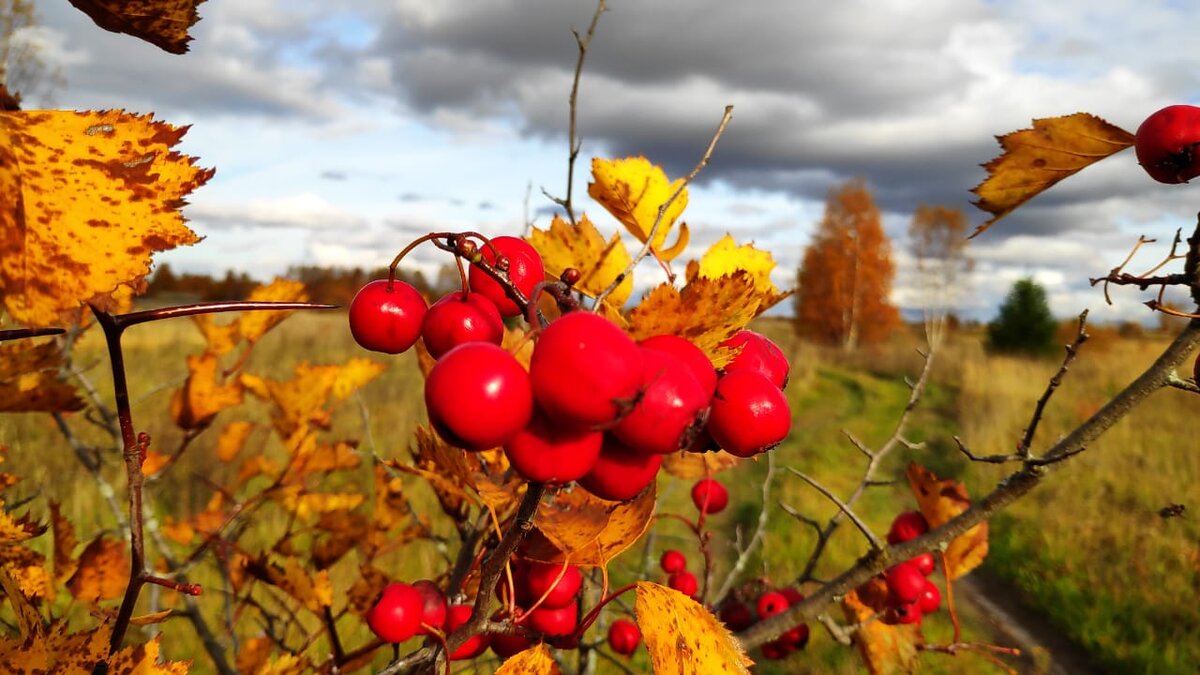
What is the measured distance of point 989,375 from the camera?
48.5 feet

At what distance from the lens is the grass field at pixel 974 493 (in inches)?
→ 185

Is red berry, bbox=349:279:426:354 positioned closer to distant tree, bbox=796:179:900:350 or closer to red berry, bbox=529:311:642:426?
red berry, bbox=529:311:642:426

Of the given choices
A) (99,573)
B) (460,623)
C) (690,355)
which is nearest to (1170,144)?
(690,355)

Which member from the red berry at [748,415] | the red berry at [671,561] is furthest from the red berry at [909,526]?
the red berry at [748,415]

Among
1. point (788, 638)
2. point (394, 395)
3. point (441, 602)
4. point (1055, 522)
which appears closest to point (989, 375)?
point (1055, 522)

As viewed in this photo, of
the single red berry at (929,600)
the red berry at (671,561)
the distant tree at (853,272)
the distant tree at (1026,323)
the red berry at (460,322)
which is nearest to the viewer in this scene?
the red berry at (460,322)

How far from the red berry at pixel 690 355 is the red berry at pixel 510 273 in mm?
225

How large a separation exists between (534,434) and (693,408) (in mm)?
145

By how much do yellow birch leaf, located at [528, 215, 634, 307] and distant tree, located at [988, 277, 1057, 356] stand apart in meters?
28.1

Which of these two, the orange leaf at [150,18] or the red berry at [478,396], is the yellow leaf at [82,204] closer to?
the orange leaf at [150,18]

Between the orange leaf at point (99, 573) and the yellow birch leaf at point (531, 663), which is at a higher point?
the yellow birch leaf at point (531, 663)

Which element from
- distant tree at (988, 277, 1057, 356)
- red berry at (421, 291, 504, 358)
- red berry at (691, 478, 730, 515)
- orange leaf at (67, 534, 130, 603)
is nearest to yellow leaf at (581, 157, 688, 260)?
red berry at (421, 291, 504, 358)

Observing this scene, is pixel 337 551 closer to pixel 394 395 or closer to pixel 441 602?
pixel 441 602

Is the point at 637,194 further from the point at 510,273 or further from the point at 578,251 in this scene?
the point at 510,273
